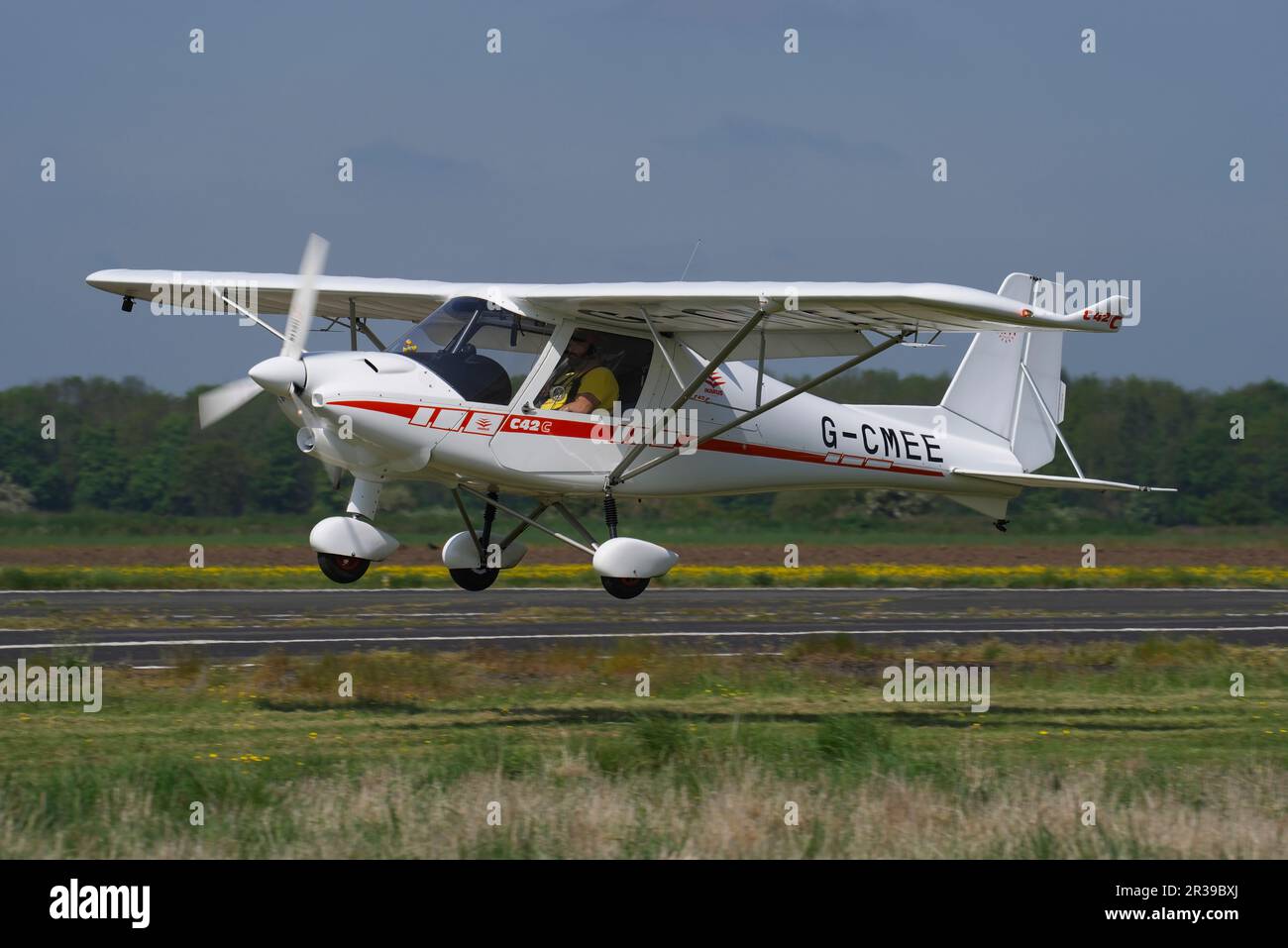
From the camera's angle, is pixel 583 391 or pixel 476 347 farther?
pixel 583 391

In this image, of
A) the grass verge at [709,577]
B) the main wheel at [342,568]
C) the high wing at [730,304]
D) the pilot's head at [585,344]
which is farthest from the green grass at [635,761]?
the grass verge at [709,577]

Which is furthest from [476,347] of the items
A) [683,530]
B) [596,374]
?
[683,530]

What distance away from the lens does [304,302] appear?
14.9 m

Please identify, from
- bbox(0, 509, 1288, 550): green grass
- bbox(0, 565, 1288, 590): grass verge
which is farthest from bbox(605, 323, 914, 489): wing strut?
bbox(0, 509, 1288, 550): green grass

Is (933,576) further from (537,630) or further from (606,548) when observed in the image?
(606,548)

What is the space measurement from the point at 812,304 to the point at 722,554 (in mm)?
27049

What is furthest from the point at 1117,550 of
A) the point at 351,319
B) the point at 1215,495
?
the point at 351,319

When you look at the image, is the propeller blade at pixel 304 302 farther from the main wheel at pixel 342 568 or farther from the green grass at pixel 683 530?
the green grass at pixel 683 530

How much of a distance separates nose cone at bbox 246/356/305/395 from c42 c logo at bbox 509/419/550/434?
6.99ft

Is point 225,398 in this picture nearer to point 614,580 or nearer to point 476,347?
point 476,347

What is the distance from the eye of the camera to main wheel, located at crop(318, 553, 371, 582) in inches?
616

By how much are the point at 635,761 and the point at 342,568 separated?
483 centimetres

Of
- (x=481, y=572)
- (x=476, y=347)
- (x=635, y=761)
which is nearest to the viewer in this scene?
(x=635, y=761)

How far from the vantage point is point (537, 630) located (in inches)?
916
